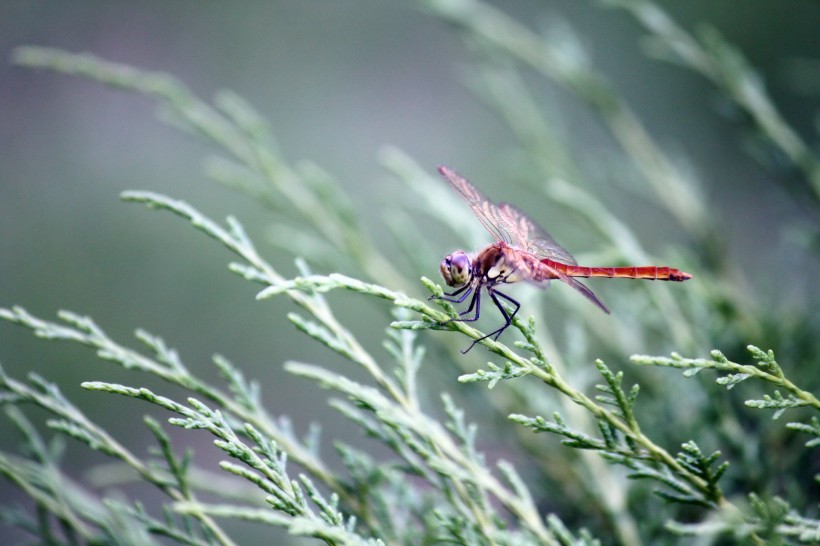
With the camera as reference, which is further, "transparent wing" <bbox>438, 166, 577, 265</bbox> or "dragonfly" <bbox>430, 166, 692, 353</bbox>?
"transparent wing" <bbox>438, 166, 577, 265</bbox>

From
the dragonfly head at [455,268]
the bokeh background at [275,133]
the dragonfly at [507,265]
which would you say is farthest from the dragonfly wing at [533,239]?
the bokeh background at [275,133]

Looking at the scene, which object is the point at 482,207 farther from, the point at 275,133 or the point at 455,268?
the point at 275,133

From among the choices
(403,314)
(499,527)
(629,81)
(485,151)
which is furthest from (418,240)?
(629,81)

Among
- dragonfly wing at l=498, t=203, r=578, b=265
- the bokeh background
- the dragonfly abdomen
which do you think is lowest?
the dragonfly abdomen

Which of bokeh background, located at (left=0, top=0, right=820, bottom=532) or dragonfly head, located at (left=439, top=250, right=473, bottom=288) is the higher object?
bokeh background, located at (left=0, top=0, right=820, bottom=532)

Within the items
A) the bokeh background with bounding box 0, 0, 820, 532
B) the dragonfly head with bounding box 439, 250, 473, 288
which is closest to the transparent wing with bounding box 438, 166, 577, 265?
the dragonfly head with bounding box 439, 250, 473, 288

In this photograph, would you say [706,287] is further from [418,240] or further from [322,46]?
[322,46]

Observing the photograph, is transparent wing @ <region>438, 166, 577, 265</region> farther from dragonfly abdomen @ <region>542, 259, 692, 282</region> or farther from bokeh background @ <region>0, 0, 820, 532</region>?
bokeh background @ <region>0, 0, 820, 532</region>

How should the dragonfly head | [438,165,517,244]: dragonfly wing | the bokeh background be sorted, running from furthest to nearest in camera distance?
the bokeh background, [438,165,517,244]: dragonfly wing, the dragonfly head
